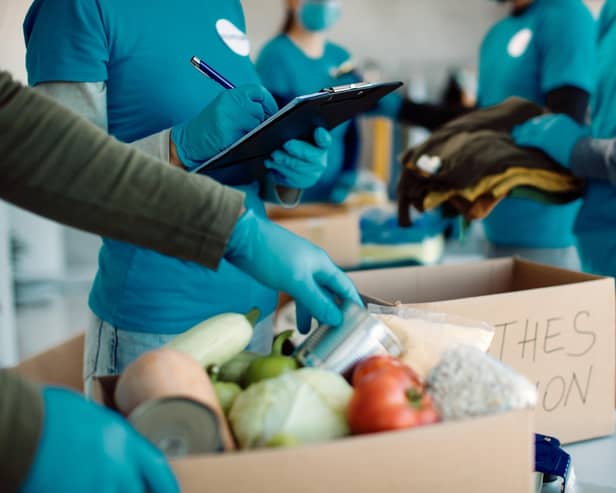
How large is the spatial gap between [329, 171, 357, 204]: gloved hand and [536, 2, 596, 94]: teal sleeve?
1.33m

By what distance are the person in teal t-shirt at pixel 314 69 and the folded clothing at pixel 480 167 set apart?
1.18 metres

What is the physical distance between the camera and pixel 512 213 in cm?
183

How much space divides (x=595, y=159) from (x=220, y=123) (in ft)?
2.62

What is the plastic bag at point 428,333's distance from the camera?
2.35 feet

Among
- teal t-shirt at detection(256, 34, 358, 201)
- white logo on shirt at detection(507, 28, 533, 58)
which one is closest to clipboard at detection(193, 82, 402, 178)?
white logo on shirt at detection(507, 28, 533, 58)

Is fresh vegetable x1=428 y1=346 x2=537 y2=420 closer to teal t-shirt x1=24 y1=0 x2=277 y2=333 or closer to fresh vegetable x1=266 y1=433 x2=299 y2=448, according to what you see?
fresh vegetable x1=266 y1=433 x2=299 y2=448

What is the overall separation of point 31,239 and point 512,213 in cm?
303

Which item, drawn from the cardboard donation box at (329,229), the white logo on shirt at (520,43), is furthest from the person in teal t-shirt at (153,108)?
the cardboard donation box at (329,229)

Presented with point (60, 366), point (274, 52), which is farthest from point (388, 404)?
point (274, 52)

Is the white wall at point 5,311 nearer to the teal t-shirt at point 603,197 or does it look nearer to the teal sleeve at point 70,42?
the teal sleeve at point 70,42

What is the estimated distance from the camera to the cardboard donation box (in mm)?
2281

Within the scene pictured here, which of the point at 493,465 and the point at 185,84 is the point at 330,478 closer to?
the point at 493,465

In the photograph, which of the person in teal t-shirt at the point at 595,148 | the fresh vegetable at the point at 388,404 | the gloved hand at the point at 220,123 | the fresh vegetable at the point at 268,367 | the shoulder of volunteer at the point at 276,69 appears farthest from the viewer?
the shoulder of volunteer at the point at 276,69

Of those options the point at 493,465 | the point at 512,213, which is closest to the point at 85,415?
the point at 493,465
